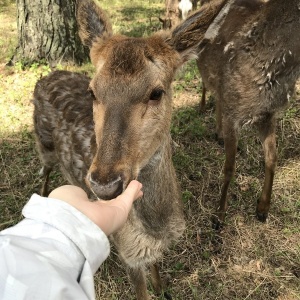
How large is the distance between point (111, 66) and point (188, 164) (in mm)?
2464

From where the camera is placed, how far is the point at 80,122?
11.7 feet

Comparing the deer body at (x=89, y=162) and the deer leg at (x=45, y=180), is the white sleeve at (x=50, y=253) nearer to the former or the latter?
the deer body at (x=89, y=162)

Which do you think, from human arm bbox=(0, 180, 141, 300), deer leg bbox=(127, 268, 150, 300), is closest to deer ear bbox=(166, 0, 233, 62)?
human arm bbox=(0, 180, 141, 300)

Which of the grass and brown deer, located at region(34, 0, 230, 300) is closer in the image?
brown deer, located at region(34, 0, 230, 300)

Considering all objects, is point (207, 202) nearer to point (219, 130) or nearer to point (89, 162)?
point (219, 130)

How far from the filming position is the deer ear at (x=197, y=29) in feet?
8.20

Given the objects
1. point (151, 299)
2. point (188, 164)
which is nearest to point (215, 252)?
point (151, 299)

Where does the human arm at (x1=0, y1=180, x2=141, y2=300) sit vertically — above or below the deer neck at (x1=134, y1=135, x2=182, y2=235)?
above

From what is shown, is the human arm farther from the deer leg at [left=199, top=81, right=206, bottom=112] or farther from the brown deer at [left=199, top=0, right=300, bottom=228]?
the deer leg at [left=199, top=81, right=206, bottom=112]

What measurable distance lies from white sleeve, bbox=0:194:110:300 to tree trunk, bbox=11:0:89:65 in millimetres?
5373

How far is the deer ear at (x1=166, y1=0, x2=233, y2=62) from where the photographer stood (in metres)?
2.50

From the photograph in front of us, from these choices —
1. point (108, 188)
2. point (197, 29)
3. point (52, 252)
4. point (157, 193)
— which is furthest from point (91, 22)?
point (52, 252)

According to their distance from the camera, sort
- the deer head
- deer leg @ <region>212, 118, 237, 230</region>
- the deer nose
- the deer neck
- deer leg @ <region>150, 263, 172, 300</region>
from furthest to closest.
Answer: deer leg @ <region>212, 118, 237, 230</region> → deer leg @ <region>150, 263, 172, 300</region> → the deer neck → the deer head → the deer nose

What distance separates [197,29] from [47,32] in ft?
14.1
